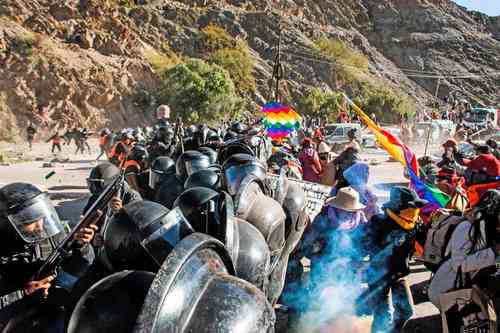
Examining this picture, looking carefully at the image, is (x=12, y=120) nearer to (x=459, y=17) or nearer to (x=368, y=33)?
(x=368, y=33)

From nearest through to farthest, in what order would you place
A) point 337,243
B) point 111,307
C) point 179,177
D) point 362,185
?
point 111,307, point 337,243, point 362,185, point 179,177

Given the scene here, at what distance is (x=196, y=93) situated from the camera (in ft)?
117

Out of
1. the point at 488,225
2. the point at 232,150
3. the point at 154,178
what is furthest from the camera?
the point at 232,150

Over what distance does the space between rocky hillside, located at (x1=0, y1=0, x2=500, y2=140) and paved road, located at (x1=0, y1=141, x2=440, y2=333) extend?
649cm

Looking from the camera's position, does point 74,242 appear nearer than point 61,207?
Yes

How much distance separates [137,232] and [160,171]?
4045 mm

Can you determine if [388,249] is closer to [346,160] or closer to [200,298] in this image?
[200,298]

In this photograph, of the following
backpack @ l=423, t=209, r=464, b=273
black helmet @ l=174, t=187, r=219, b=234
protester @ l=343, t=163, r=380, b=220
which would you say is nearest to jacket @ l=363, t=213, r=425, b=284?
backpack @ l=423, t=209, r=464, b=273

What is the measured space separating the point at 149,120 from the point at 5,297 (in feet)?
111

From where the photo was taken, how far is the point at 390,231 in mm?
4016

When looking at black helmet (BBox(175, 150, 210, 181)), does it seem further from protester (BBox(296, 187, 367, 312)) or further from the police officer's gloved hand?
the police officer's gloved hand

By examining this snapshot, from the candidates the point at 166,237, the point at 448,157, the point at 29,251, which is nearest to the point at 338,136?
the point at 448,157

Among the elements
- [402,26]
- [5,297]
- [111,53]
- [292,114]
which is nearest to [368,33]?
[402,26]

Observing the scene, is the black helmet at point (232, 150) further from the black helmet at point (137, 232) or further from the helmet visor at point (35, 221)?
the helmet visor at point (35, 221)
